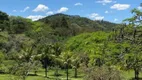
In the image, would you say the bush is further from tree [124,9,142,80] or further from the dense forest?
tree [124,9,142,80]

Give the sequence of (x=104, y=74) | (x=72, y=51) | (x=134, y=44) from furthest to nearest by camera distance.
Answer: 1. (x=72, y=51)
2. (x=104, y=74)
3. (x=134, y=44)

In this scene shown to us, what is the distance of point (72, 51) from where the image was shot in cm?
8094

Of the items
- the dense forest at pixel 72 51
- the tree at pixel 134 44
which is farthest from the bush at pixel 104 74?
the tree at pixel 134 44

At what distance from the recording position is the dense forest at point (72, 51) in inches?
330

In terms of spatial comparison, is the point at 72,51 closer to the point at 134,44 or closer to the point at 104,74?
the point at 104,74

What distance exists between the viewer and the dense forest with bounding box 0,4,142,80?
838 cm

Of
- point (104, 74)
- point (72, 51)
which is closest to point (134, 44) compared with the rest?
point (104, 74)

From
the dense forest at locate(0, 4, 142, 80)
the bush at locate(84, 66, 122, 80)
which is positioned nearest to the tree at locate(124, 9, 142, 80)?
the dense forest at locate(0, 4, 142, 80)

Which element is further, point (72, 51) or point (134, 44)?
point (72, 51)

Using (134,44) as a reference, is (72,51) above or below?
below

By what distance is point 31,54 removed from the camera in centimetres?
5972

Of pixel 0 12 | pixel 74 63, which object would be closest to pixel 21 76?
pixel 74 63

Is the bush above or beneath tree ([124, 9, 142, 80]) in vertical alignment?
beneath

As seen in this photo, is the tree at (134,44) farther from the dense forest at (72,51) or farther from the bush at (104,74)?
the bush at (104,74)
